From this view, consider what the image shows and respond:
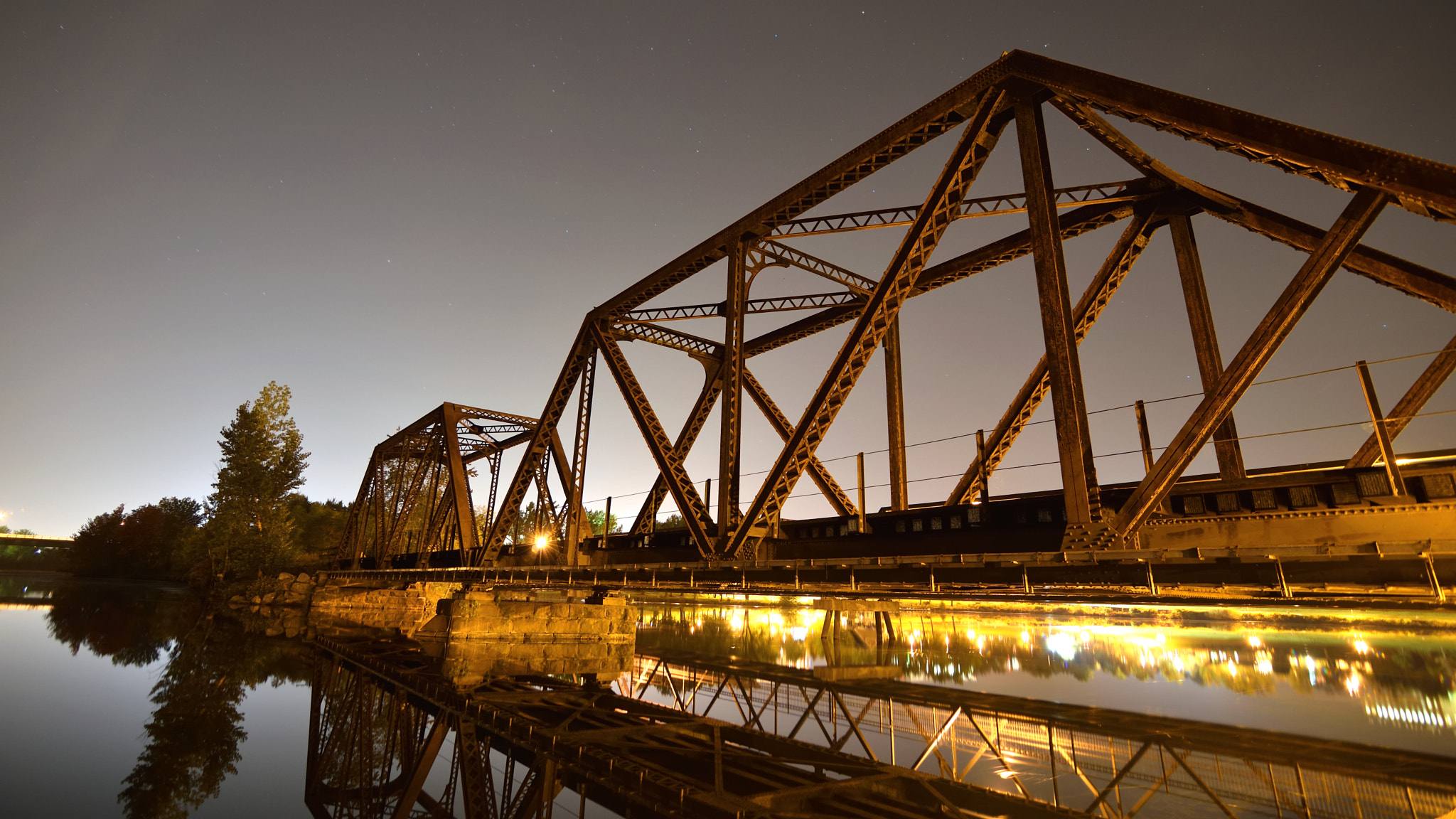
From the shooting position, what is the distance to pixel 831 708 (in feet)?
42.6

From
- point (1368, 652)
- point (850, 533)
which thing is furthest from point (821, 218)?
point (1368, 652)

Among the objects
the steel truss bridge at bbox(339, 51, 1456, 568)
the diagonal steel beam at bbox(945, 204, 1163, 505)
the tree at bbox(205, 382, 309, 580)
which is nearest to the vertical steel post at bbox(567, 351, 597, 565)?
the steel truss bridge at bbox(339, 51, 1456, 568)

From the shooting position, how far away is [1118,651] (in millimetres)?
38812

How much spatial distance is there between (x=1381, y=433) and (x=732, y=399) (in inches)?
399

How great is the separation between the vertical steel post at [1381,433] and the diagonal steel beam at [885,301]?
5800 millimetres

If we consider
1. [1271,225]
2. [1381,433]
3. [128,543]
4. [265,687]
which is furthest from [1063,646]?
[128,543]

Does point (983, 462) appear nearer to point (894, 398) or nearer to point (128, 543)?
point (894, 398)

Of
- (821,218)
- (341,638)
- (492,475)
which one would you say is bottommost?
(341,638)

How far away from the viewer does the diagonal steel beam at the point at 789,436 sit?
16.9m

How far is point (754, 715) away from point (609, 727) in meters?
3.14

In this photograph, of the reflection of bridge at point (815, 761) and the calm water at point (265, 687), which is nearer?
the reflection of bridge at point (815, 761)

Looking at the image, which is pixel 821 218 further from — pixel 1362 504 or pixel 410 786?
pixel 410 786

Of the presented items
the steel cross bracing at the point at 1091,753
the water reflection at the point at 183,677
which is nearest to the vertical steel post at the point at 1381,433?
the steel cross bracing at the point at 1091,753

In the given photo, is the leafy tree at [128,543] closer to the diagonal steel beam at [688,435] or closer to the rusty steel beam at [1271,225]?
the diagonal steel beam at [688,435]
